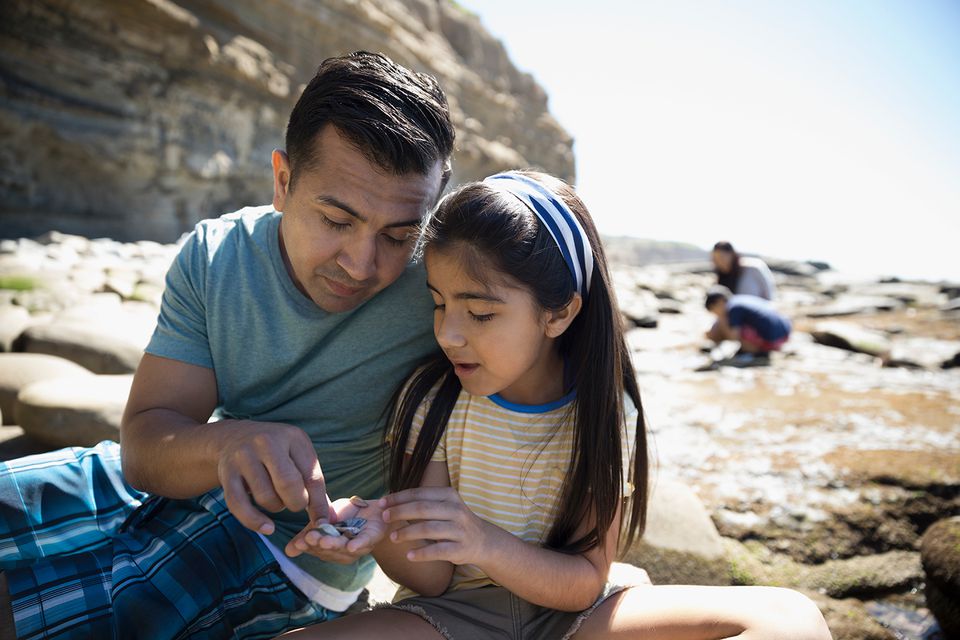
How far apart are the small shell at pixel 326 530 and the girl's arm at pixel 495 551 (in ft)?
0.38

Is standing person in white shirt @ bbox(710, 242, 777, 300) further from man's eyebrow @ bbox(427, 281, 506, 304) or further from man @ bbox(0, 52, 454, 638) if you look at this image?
man's eyebrow @ bbox(427, 281, 506, 304)

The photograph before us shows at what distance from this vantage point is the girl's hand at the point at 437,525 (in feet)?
4.31

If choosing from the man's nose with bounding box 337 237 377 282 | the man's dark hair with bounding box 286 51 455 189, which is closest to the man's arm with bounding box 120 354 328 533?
the man's nose with bounding box 337 237 377 282

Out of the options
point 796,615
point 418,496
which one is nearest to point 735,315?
point 796,615

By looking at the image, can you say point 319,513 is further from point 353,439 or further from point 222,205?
point 222,205

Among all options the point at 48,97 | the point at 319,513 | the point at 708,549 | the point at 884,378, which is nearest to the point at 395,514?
the point at 319,513

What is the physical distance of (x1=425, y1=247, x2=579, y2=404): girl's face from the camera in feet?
5.25

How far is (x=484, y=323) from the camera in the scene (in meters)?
1.61

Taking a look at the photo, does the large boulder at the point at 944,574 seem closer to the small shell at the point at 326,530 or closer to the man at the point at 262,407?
the man at the point at 262,407

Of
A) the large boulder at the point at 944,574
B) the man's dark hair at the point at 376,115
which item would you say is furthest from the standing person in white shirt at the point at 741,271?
the man's dark hair at the point at 376,115

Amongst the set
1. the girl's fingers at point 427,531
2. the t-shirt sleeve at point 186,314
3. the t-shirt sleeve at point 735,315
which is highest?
the t-shirt sleeve at point 186,314

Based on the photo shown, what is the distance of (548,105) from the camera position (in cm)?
2314

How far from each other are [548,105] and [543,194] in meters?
22.9

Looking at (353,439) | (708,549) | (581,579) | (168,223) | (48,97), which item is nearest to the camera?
(581,579)
